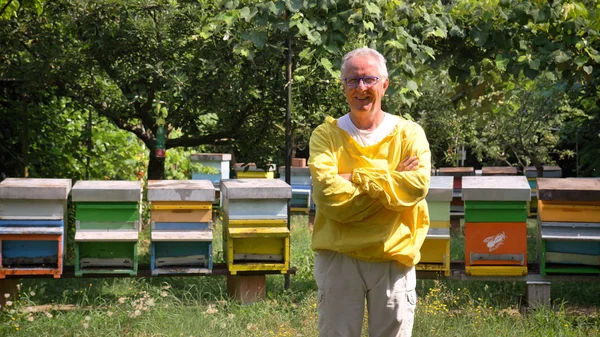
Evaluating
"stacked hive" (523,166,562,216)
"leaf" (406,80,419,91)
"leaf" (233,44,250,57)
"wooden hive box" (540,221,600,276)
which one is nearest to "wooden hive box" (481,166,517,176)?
"stacked hive" (523,166,562,216)

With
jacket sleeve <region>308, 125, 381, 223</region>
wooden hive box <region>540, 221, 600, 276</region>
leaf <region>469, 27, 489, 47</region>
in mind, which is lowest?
wooden hive box <region>540, 221, 600, 276</region>

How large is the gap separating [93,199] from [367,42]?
2292 mm

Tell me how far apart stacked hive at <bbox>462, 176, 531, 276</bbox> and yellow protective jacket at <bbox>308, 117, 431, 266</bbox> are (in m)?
2.64

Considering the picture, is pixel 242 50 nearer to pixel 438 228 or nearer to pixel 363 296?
pixel 438 228

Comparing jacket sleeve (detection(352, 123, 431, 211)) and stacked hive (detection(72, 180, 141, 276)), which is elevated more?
jacket sleeve (detection(352, 123, 431, 211))

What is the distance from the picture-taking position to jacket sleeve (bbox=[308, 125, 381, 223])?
3.04 meters

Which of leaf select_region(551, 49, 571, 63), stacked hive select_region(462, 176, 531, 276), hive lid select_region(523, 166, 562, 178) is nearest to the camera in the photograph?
leaf select_region(551, 49, 571, 63)

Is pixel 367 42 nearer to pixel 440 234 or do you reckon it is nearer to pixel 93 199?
pixel 440 234

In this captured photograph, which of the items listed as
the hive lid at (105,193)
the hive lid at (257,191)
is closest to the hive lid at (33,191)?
the hive lid at (105,193)

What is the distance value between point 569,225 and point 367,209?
319cm

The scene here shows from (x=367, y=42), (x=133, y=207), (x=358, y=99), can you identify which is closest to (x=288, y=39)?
(x=367, y=42)

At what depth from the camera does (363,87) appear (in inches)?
123

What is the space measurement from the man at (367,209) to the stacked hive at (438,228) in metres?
2.63

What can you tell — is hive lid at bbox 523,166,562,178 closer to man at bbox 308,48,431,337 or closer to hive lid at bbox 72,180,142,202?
hive lid at bbox 72,180,142,202
